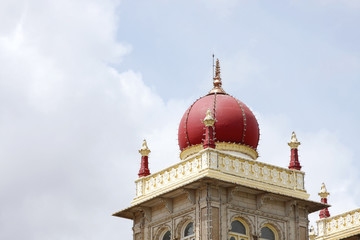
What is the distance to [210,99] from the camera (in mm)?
49844

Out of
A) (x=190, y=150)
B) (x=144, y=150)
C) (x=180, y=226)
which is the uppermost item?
(x=144, y=150)

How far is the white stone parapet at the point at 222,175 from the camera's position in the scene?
152 ft

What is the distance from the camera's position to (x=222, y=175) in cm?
4612

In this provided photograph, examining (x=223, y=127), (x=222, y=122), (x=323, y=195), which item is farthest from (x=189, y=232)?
(x=323, y=195)

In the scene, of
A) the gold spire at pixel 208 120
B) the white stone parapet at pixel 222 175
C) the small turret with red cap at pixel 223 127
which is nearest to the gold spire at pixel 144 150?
the white stone parapet at pixel 222 175

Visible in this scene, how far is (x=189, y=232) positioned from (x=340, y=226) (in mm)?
8587

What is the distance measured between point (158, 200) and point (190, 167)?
2445 mm

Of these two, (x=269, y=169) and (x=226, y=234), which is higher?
(x=269, y=169)

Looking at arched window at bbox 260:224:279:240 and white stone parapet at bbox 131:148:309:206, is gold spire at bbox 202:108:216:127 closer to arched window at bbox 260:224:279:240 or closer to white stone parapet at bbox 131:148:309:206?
white stone parapet at bbox 131:148:309:206

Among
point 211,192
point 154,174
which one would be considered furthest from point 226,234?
point 154,174

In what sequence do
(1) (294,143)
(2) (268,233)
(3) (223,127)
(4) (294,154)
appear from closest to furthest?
(2) (268,233), (3) (223,127), (1) (294,143), (4) (294,154)

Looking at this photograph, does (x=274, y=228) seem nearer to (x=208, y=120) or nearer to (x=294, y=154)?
(x=294, y=154)

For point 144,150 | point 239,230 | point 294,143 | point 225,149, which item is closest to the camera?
point 239,230

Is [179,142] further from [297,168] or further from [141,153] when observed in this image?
[297,168]
